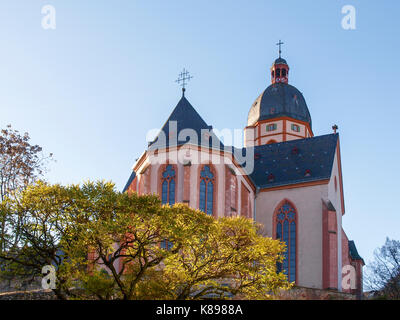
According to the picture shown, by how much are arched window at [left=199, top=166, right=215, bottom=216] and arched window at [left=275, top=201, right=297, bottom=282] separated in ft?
24.1

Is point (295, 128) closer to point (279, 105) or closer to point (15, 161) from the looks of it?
point (279, 105)

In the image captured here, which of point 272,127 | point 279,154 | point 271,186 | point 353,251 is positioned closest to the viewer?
point 271,186

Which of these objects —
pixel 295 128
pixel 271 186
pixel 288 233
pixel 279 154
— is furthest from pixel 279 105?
pixel 288 233

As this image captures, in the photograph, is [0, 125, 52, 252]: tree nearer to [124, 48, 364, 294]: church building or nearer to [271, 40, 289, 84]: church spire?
[124, 48, 364, 294]: church building

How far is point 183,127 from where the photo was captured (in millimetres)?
39750

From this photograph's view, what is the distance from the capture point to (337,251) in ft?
141

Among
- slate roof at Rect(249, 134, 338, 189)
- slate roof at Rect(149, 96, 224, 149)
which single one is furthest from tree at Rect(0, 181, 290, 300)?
slate roof at Rect(249, 134, 338, 189)

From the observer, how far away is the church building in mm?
38656

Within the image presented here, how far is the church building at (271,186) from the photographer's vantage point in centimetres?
3866

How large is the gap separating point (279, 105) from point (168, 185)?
970 inches

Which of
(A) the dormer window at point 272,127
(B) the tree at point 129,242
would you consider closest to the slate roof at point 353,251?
(A) the dormer window at point 272,127

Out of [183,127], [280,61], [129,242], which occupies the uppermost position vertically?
[280,61]
